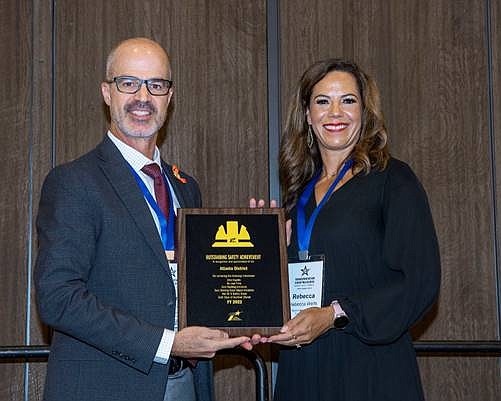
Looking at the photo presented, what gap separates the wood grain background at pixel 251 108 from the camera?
435 cm

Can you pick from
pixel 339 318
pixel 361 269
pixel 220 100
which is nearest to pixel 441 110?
pixel 220 100

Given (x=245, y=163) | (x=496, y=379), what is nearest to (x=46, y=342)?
(x=245, y=163)

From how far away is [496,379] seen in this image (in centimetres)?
454

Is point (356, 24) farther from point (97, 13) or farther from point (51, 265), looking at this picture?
point (51, 265)

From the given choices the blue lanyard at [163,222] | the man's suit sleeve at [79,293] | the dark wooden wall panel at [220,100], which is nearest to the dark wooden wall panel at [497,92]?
the dark wooden wall panel at [220,100]

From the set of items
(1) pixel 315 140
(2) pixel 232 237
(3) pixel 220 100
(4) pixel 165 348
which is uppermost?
(3) pixel 220 100

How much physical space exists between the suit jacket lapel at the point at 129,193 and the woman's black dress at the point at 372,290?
56cm

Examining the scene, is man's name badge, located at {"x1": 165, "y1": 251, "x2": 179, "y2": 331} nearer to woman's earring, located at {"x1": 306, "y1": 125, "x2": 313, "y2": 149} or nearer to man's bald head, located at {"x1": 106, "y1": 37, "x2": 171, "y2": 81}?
man's bald head, located at {"x1": 106, "y1": 37, "x2": 171, "y2": 81}

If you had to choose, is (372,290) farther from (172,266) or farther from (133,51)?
(133,51)

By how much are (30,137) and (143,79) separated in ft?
5.70

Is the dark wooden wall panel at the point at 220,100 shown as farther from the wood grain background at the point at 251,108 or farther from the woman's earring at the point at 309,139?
the woman's earring at the point at 309,139

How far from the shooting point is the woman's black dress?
2.64 metres

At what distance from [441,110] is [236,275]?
2.33 meters

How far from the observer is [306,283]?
2.75 m
